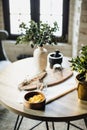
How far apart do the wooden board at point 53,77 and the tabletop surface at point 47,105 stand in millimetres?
40

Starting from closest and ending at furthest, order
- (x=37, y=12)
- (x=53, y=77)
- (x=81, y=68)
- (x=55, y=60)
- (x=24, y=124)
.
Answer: (x=81, y=68) → (x=53, y=77) → (x=55, y=60) → (x=24, y=124) → (x=37, y=12)

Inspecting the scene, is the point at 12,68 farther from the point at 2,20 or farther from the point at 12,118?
the point at 2,20

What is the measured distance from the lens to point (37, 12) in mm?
3994

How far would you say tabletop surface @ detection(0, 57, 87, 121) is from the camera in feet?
5.90

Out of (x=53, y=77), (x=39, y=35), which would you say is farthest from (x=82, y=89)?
(x=39, y=35)

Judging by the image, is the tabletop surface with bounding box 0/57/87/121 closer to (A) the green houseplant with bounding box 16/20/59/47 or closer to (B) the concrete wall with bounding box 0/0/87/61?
(A) the green houseplant with bounding box 16/20/59/47

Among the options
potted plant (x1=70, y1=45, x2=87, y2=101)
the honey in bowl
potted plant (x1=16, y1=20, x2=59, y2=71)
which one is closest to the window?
potted plant (x1=16, y1=20, x2=59, y2=71)

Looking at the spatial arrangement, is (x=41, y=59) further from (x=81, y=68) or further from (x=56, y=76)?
(x=81, y=68)

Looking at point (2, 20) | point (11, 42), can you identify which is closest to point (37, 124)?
point (11, 42)

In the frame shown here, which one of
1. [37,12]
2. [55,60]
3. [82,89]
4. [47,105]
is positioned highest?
[37,12]

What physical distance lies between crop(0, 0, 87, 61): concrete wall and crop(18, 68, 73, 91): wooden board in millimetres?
1079

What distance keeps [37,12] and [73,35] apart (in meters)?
0.69

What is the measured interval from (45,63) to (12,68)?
349mm

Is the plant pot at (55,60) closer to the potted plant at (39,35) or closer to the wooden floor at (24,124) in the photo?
the potted plant at (39,35)
